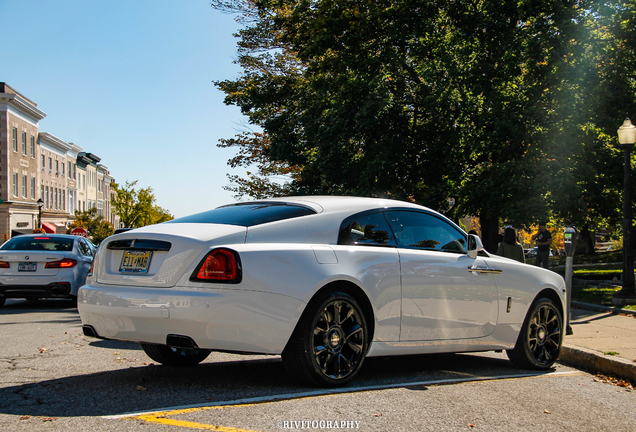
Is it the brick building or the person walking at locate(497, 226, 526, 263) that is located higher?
the brick building

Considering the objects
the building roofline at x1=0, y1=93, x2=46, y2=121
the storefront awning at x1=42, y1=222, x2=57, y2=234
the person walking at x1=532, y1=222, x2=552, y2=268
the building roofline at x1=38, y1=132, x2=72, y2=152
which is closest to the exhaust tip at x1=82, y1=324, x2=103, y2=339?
the person walking at x1=532, y1=222, x2=552, y2=268

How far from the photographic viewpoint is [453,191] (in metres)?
20.9

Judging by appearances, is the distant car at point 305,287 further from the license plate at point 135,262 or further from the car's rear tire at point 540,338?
the car's rear tire at point 540,338

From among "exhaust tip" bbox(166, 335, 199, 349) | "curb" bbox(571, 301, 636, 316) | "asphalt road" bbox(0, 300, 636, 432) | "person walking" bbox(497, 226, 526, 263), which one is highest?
"person walking" bbox(497, 226, 526, 263)

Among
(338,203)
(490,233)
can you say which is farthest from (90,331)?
(490,233)

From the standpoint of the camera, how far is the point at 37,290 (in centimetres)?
1299

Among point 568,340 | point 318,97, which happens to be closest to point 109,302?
point 568,340

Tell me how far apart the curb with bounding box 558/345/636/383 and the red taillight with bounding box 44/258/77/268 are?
965cm

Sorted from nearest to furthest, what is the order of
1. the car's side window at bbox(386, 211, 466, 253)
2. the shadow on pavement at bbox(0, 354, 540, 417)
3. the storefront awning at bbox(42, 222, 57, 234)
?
the shadow on pavement at bbox(0, 354, 540, 417)
the car's side window at bbox(386, 211, 466, 253)
the storefront awning at bbox(42, 222, 57, 234)

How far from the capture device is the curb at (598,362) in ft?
20.8

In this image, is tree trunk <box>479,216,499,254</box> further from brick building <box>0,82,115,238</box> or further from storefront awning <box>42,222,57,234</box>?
storefront awning <box>42,222,57,234</box>

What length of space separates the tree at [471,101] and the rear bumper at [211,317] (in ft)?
46.9

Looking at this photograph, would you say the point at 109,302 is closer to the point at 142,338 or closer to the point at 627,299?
the point at 142,338

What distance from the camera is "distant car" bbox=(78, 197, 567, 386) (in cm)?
474
